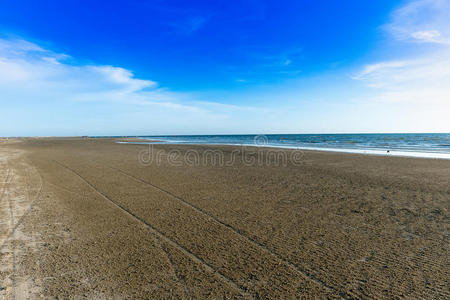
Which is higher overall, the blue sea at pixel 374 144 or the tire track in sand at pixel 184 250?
the blue sea at pixel 374 144

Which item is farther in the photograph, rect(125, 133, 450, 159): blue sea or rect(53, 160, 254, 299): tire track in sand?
rect(125, 133, 450, 159): blue sea

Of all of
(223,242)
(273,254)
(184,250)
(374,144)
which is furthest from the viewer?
(374,144)

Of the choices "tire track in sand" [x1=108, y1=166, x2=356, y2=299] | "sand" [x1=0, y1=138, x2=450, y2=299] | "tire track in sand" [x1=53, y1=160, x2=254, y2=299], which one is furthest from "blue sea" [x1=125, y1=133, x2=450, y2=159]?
"tire track in sand" [x1=53, y1=160, x2=254, y2=299]

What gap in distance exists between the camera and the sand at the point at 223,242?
140 inches

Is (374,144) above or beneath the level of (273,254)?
above

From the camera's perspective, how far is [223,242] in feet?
16.4

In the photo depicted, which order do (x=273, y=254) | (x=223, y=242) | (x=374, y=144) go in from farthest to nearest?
(x=374, y=144)
(x=223, y=242)
(x=273, y=254)

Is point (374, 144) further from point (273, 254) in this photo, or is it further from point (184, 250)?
point (184, 250)

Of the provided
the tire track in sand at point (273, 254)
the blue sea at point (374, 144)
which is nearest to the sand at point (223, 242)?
the tire track in sand at point (273, 254)

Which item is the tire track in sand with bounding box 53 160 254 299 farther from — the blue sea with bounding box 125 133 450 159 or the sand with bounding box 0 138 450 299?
the blue sea with bounding box 125 133 450 159

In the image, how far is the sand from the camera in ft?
11.7

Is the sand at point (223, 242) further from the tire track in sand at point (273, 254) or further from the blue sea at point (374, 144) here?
the blue sea at point (374, 144)

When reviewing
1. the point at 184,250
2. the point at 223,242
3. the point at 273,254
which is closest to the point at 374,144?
the point at 273,254

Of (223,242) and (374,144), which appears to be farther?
(374,144)
